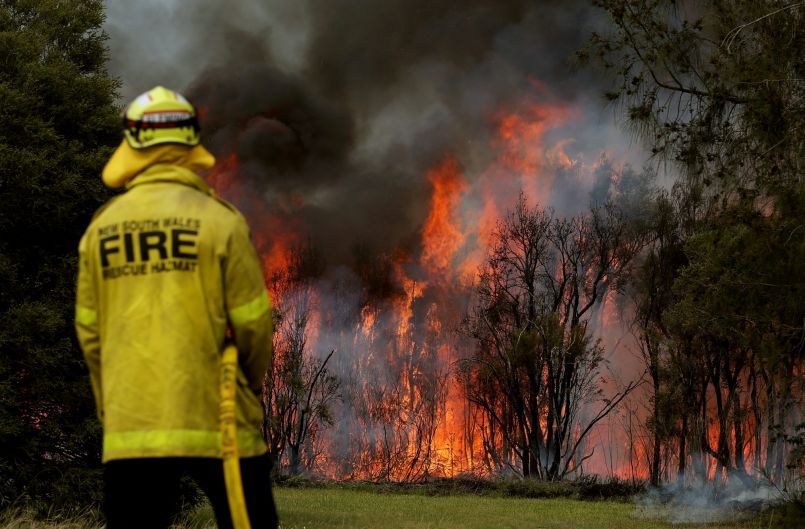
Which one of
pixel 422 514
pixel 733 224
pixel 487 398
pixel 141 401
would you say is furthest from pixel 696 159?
pixel 487 398

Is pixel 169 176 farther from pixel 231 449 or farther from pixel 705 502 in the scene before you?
pixel 705 502

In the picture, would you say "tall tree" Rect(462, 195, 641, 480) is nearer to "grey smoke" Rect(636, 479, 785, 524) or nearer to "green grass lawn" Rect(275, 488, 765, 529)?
"grey smoke" Rect(636, 479, 785, 524)

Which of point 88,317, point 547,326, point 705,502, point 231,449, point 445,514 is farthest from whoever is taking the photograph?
point 547,326

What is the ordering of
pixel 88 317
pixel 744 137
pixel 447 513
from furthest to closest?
pixel 447 513, pixel 744 137, pixel 88 317

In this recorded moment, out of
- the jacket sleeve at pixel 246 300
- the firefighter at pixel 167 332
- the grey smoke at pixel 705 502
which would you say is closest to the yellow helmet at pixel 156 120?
the firefighter at pixel 167 332

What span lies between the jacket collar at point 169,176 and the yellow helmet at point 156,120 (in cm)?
8

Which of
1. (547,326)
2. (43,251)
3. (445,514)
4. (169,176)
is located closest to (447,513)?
(445,514)

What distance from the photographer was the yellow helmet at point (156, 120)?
2.57 m

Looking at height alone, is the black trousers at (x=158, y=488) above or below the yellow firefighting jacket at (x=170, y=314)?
below

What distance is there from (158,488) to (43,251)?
8.65 metres

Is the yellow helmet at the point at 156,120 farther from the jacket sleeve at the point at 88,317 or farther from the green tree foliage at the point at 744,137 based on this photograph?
the green tree foliage at the point at 744,137

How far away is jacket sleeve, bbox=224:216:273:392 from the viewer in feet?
8.05

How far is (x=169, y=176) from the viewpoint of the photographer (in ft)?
8.40

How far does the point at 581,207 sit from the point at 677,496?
1322cm
